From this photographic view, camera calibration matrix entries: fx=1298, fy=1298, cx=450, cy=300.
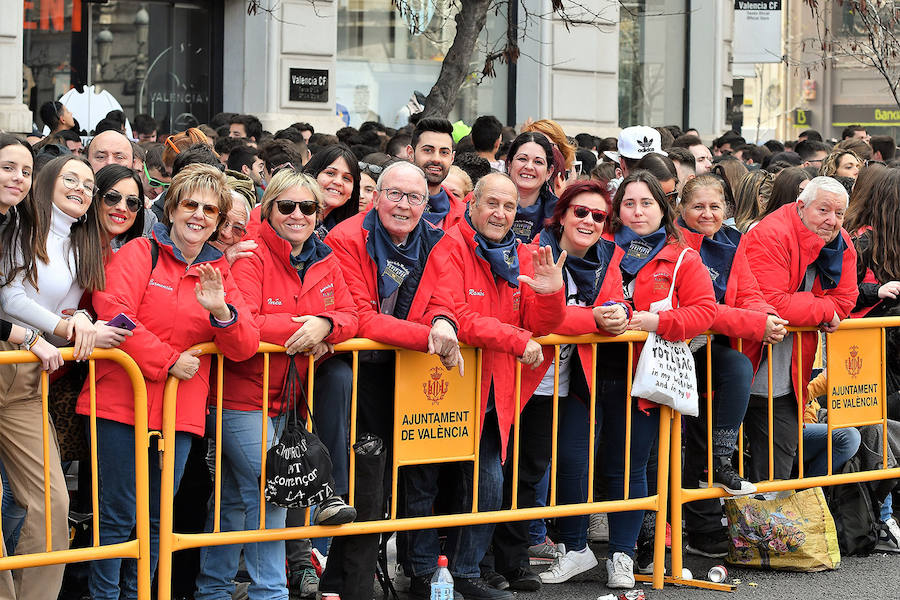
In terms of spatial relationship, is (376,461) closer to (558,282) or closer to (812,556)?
(558,282)

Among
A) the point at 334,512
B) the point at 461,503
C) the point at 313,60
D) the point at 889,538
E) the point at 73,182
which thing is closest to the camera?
the point at 73,182

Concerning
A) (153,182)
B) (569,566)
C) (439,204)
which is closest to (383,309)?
(439,204)

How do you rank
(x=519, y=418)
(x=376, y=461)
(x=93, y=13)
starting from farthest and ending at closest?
(x=93, y=13)
(x=519, y=418)
(x=376, y=461)

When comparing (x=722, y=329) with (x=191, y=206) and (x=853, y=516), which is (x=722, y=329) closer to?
(x=853, y=516)

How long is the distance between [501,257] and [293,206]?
1.03m

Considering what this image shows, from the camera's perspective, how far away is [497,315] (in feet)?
20.6

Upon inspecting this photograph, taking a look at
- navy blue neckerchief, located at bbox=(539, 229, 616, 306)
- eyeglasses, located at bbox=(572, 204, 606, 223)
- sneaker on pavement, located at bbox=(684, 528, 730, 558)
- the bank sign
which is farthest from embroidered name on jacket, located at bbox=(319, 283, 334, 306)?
the bank sign

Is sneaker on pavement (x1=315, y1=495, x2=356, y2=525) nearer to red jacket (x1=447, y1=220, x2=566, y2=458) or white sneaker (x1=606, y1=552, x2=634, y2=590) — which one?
red jacket (x1=447, y1=220, x2=566, y2=458)

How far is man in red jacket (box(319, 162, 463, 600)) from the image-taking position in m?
5.89

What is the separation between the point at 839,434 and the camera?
736 cm

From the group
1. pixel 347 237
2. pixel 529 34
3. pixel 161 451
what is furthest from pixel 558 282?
pixel 529 34

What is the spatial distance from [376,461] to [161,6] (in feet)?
39.6

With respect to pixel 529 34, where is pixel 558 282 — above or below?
below

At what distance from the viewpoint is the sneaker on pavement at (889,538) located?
7.50 m
